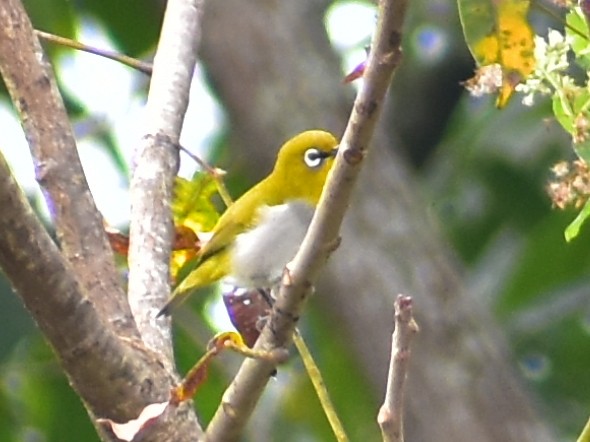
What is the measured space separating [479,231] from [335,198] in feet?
6.52

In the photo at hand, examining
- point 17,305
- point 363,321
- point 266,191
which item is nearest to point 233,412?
point 266,191

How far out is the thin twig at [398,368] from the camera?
663 millimetres

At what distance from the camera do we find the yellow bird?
1.58 m

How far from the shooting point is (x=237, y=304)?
3.93 feet

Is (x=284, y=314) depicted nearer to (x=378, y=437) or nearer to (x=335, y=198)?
(x=335, y=198)

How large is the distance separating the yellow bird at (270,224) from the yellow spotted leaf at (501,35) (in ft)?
2.25

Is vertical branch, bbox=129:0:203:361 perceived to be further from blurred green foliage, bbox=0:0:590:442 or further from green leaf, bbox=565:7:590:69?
blurred green foliage, bbox=0:0:590:442

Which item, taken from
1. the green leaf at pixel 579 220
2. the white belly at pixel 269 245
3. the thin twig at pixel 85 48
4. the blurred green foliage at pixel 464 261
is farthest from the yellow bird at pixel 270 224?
the green leaf at pixel 579 220

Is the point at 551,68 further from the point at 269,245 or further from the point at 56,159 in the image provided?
the point at 269,245

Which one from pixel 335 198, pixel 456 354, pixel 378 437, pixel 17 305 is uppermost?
pixel 335 198

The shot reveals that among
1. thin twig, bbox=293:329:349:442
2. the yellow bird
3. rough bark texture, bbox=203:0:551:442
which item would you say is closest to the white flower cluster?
thin twig, bbox=293:329:349:442

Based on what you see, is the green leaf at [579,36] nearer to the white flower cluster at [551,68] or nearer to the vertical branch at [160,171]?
the white flower cluster at [551,68]

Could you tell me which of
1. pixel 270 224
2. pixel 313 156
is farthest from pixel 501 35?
pixel 270 224

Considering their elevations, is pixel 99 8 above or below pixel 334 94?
above
